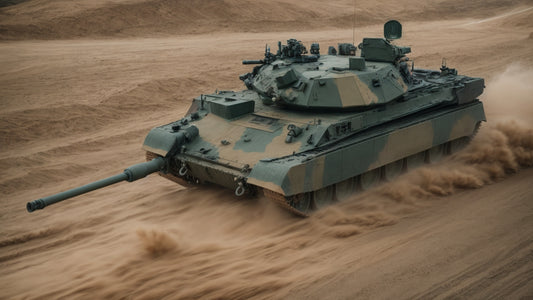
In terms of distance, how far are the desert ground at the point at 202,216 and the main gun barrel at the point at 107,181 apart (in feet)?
3.01

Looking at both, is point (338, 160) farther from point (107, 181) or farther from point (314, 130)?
point (107, 181)

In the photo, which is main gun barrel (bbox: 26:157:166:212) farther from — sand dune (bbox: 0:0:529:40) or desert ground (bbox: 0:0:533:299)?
sand dune (bbox: 0:0:529:40)

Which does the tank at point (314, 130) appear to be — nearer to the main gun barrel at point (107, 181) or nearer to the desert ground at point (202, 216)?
the main gun barrel at point (107, 181)

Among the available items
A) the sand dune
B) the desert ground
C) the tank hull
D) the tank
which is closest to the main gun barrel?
the tank

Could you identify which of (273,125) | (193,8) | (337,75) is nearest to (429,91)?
(337,75)

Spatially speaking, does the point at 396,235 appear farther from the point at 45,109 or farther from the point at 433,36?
the point at 433,36

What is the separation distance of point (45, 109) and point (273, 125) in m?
9.59

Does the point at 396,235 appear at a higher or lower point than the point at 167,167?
lower

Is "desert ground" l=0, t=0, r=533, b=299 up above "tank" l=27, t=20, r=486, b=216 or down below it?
below

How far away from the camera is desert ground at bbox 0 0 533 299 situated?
303 inches

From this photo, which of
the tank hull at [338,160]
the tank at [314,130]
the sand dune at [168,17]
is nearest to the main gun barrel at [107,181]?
the tank at [314,130]

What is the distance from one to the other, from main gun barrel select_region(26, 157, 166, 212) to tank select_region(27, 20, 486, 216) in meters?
0.02

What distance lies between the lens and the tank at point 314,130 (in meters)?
9.30

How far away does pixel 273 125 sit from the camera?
34.1 feet
